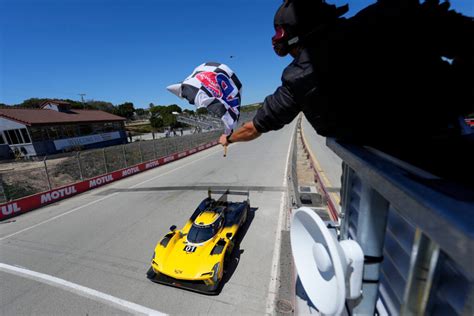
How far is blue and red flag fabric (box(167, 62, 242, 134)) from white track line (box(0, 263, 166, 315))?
3.29 meters

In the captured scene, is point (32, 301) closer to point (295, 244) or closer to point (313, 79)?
point (295, 244)

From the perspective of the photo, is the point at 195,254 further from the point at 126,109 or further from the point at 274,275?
the point at 126,109

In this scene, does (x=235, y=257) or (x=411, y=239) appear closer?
(x=411, y=239)

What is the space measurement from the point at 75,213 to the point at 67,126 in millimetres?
23391

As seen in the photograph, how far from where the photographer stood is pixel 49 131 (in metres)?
24.7

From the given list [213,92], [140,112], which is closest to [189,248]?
[213,92]

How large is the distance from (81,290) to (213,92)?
440 centimetres

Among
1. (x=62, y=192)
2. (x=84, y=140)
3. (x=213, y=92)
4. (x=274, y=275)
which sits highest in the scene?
(x=213, y=92)

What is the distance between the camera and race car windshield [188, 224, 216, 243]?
4.54 metres

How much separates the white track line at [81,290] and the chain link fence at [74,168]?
19.7 feet

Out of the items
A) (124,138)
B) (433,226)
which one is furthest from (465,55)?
(124,138)

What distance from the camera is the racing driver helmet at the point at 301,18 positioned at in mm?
1415

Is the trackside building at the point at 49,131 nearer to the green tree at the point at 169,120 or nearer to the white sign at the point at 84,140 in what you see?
the white sign at the point at 84,140

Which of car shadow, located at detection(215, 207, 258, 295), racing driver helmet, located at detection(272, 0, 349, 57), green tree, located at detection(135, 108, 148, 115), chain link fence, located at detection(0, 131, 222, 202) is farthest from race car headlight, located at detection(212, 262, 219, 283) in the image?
green tree, located at detection(135, 108, 148, 115)
